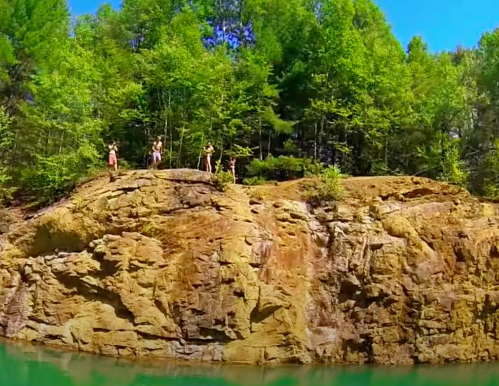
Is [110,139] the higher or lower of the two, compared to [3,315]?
higher

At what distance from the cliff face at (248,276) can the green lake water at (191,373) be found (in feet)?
2.73

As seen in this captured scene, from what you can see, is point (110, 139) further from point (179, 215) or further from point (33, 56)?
point (179, 215)

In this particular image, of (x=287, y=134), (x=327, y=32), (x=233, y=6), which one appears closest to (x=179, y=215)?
(x=287, y=134)

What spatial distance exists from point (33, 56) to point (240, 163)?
12305 mm

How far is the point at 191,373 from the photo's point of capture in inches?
691

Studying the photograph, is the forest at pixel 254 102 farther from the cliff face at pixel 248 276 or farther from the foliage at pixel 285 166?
the cliff face at pixel 248 276

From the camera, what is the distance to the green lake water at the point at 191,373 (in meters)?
Answer: 15.9

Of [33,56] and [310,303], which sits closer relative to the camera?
[310,303]

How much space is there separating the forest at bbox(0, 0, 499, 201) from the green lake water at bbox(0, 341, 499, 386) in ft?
31.5

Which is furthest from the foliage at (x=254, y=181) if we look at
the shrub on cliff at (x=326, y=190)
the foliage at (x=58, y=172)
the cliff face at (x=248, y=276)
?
the foliage at (x=58, y=172)

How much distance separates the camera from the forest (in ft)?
90.6

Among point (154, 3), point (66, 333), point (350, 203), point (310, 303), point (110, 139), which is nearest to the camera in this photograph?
point (66, 333)

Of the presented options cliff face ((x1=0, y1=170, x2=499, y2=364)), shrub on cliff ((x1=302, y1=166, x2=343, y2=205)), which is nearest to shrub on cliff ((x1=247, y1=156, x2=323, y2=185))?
shrub on cliff ((x1=302, y1=166, x2=343, y2=205))

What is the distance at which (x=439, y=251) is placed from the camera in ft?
72.1
